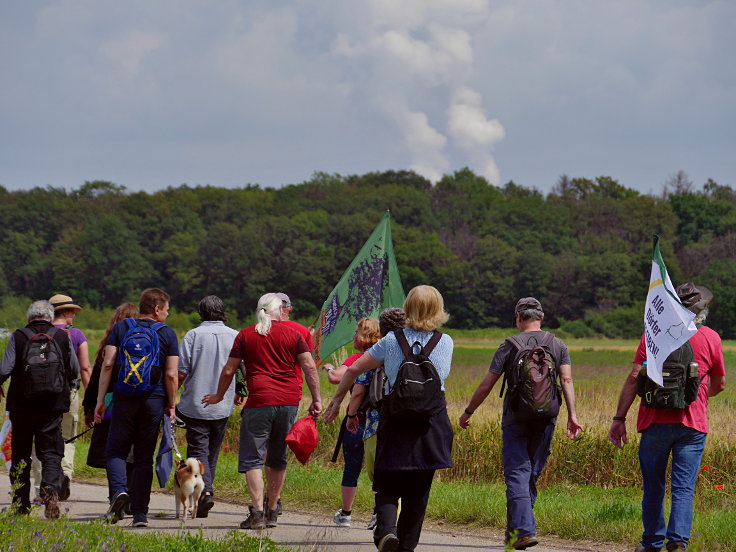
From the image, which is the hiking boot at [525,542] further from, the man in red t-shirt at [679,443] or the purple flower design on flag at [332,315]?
the purple flower design on flag at [332,315]

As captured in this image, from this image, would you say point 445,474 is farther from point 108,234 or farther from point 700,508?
point 108,234

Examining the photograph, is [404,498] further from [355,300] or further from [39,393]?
[355,300]

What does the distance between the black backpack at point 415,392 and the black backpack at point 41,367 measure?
337cm

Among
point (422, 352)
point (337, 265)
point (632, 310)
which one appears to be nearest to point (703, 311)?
point (422, 352)

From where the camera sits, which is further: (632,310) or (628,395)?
(632,310)

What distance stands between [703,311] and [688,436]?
0.84 m

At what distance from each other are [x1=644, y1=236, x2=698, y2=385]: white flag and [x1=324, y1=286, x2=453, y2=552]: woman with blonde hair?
1.29 metres

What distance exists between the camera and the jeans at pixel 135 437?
815 centimetres

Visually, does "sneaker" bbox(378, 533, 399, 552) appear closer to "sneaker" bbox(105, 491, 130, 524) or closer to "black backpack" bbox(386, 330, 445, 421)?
"black backpack" bbox(386, 330, 445, 421)

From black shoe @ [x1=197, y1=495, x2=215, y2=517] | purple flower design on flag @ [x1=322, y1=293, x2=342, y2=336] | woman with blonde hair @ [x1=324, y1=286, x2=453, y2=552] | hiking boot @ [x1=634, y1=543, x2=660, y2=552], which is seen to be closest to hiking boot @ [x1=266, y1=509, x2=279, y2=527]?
black shoe @ [x1=197, y1=495, x2=215, y2=517]

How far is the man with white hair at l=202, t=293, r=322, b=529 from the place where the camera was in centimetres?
804

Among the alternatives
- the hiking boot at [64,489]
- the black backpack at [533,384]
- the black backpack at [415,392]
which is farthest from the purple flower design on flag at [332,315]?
the black backpack at [415,392]

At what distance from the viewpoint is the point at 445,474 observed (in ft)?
38.0

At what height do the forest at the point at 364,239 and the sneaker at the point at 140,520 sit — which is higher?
the forest at the point at 364,239
